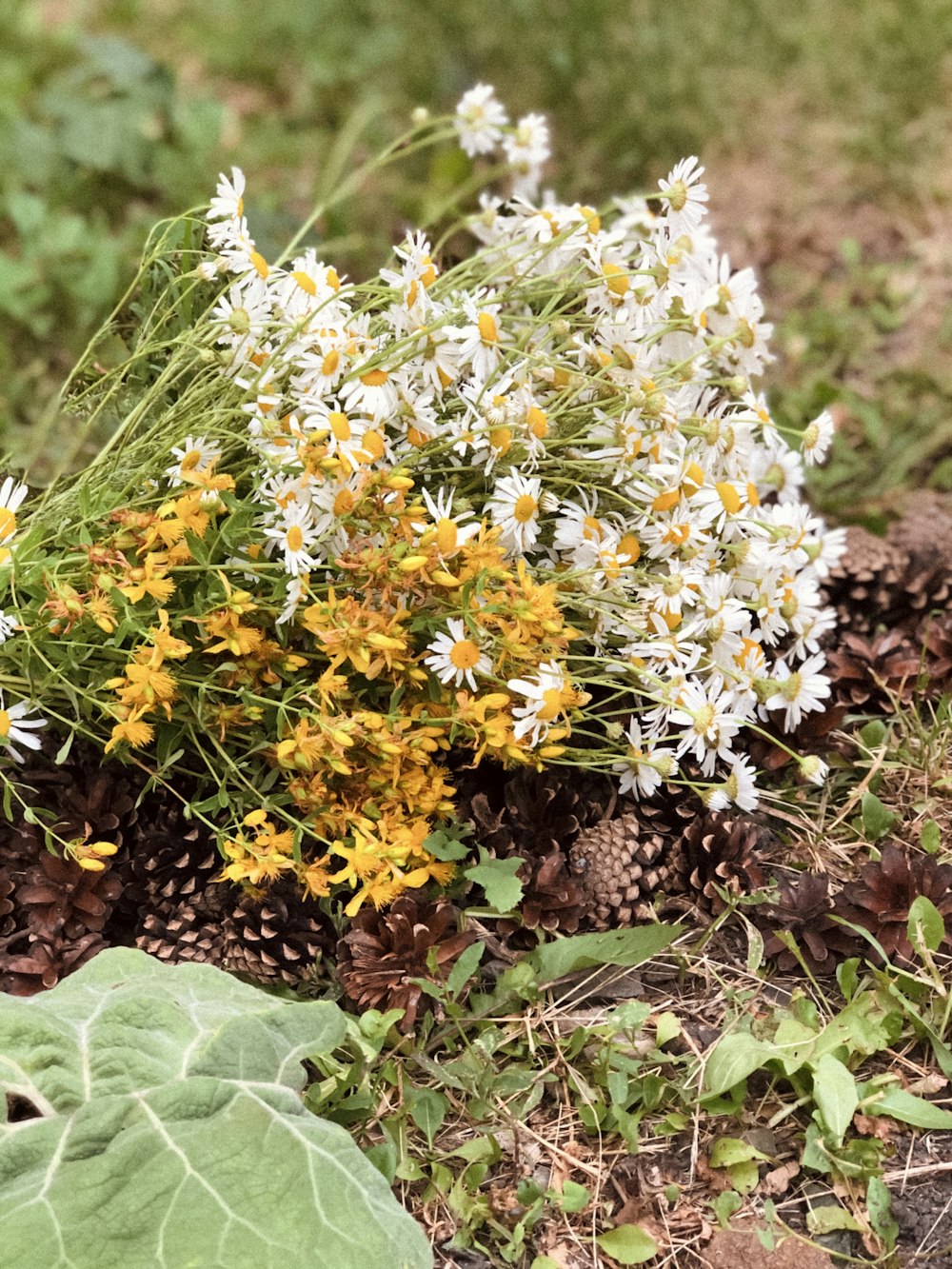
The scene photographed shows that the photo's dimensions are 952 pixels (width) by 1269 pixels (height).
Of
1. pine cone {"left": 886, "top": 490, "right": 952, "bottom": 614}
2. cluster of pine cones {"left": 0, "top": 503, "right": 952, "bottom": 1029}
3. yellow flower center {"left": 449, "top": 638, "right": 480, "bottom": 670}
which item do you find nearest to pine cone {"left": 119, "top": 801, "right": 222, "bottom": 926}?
cluster of pine cones {"left": 0, "top": 503, "right": 952, "bottom": 1029}

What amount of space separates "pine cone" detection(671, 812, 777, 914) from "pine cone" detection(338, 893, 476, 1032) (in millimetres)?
378

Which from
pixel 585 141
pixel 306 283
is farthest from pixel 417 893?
pixel 585 141

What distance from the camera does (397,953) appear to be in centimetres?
173

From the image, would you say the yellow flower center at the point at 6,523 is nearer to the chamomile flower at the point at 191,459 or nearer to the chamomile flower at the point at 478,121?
the chamomile flower at the point at 191,459

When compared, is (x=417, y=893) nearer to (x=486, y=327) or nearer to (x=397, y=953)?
(x=397, y=953)

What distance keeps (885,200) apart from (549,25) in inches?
47.5

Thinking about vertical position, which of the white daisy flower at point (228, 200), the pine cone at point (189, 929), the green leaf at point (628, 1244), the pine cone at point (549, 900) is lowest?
the green leaf at point (628, 1244)

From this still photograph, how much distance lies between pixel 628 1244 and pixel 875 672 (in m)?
1.10

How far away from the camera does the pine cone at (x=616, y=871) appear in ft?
6.07

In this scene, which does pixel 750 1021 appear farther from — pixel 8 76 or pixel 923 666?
pixel 8 76

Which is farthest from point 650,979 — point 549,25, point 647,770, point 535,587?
point 549,25

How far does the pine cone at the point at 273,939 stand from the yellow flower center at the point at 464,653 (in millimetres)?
443

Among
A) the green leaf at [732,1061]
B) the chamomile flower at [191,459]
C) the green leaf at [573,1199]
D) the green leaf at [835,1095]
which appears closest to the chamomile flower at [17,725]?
the chamomile flower at [191,459]

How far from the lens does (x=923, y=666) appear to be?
7.16 feet
